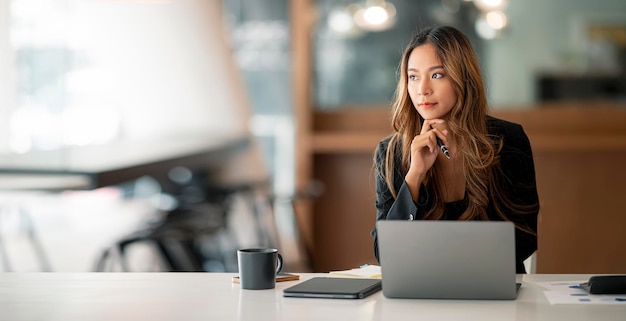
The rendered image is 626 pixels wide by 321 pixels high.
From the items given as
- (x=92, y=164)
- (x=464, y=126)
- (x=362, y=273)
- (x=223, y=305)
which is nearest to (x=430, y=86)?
(x=464, y=126)

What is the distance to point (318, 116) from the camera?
6.36m

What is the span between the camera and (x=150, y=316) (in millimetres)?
1696

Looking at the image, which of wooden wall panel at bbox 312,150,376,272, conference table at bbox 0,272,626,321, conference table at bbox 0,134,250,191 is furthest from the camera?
wooden wall panel at bbox 312,150,376,272

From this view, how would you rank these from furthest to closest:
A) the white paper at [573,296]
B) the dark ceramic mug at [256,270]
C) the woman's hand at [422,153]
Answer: the woman's hand at [422,153] → the dark ceramic mug at [256,270] → the white paper at [573,296]

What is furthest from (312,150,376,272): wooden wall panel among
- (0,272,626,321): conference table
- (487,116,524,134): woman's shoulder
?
(0,272,626,321): conference table

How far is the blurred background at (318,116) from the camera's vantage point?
19.5 feet

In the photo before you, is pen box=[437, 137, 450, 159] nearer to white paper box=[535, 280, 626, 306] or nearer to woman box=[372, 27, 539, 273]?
woman box=[372, 27, 539, 273]

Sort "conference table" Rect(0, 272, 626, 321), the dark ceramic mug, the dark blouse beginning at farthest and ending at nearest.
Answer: the dark blouse < the dark ceramic mug < "conference table" Rect(0, 272, 626, 321)

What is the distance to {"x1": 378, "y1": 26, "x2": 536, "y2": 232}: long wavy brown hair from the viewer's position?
2.19 meters

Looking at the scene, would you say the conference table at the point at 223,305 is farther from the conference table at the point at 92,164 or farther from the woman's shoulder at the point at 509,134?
the conference table at the point at 92,164

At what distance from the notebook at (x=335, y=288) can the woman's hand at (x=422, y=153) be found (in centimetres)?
27

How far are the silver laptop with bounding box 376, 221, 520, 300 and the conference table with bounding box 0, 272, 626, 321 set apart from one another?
2cm

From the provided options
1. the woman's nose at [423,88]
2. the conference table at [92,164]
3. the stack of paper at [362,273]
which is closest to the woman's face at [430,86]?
the woman's nose at [423,88]

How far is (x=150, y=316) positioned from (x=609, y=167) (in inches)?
191
